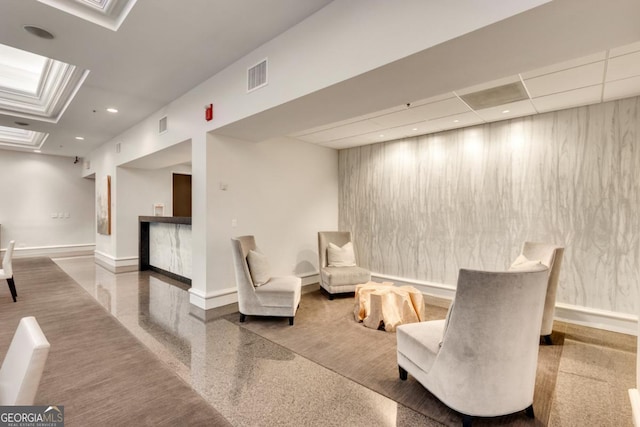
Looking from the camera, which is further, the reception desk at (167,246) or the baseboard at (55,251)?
the baseboard at (55,251)

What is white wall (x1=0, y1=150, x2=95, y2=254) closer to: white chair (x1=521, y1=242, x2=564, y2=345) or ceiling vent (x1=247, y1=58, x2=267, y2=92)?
ceiling vent (x1=247, y1=58, x2=267, y2=92)

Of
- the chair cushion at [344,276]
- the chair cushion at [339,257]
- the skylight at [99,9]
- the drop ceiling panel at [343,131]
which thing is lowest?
the chair cushion at [344,276]

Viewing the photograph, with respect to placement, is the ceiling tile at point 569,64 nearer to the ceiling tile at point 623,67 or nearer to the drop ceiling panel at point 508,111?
the ceiling tile at point 623,67

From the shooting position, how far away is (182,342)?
10.7ft

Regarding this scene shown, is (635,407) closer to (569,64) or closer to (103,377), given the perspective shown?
(569,64)

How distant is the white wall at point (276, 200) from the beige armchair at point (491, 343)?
309 centimetres

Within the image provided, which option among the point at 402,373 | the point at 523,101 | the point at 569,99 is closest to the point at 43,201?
the point at 402,373

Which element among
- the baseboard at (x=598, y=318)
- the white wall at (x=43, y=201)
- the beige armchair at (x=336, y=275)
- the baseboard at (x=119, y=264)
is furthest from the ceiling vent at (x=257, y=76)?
the white wall at (x=43, y=201)

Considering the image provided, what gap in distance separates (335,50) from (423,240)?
3.49 metres

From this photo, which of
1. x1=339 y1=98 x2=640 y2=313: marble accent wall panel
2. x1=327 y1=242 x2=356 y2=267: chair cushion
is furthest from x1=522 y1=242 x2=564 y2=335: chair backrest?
x1=327 y1=242 x2=356 y2=267: chair cushion

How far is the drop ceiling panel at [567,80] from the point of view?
280cm

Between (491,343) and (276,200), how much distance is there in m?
3.70

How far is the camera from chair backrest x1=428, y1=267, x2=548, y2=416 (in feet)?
6.01

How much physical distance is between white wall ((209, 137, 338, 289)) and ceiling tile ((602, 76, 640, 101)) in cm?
405
